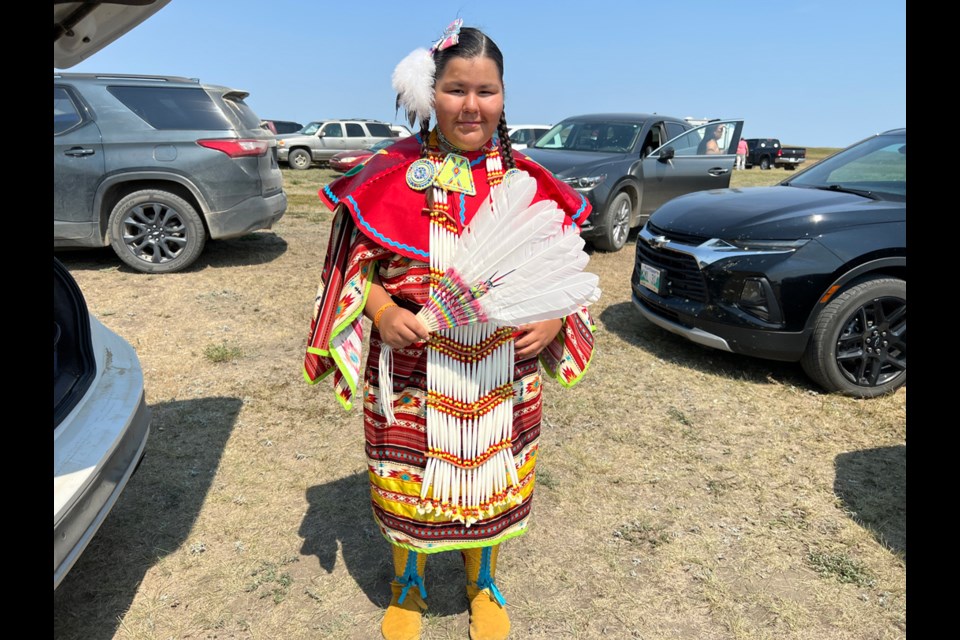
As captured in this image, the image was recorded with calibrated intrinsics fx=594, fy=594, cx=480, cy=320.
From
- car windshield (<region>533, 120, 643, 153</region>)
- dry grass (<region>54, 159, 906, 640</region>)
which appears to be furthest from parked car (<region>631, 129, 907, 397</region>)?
car windshield (<region>533, 120, 643, 153</region>)

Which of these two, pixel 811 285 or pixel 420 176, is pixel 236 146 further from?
pixel 811 285

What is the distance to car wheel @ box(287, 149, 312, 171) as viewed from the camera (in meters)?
20.2

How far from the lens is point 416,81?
1.66 meters

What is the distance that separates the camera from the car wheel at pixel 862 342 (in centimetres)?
381

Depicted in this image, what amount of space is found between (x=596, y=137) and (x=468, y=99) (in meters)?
7.14

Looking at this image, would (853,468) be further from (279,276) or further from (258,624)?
(279,276)

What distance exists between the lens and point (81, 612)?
2189 millimetres

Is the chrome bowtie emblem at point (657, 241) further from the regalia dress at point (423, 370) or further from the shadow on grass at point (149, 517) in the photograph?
the shadow on grass at point (149, 517)

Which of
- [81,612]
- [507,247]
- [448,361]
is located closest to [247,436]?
[81,612]

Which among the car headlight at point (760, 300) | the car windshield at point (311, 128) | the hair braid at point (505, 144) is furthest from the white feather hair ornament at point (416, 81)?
the car windshield at point (311, 128)

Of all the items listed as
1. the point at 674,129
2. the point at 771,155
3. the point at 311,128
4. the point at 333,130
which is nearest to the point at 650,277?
the point at 674,129

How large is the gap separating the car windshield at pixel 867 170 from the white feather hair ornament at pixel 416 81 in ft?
12.7

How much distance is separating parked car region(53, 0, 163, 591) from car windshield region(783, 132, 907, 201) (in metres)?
4.65
